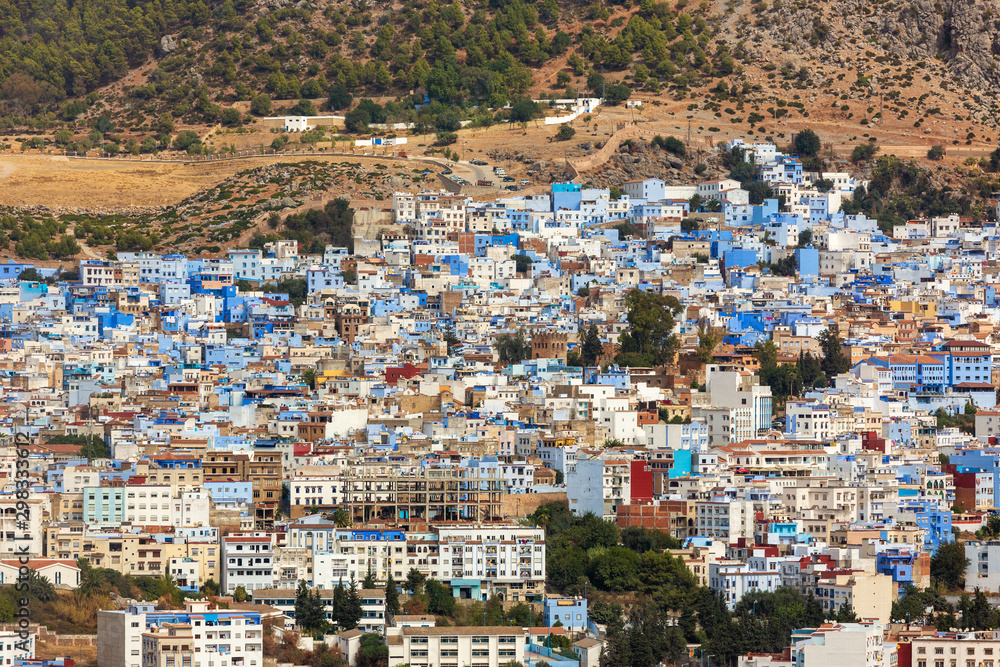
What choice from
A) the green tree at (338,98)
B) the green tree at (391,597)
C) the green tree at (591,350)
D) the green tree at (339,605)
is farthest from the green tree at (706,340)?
the green tree at (338,98)

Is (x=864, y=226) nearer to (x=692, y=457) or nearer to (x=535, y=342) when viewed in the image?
(x=535, y=342)

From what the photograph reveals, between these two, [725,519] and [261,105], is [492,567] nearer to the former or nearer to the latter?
[725,519]

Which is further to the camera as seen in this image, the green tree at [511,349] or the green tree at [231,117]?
the green tree at [231,117]

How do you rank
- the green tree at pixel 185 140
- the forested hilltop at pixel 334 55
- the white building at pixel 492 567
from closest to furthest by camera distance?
the white building at pixel 492 567
the green tree at pixel 185 140
the forested hilltop at pixel 334 55

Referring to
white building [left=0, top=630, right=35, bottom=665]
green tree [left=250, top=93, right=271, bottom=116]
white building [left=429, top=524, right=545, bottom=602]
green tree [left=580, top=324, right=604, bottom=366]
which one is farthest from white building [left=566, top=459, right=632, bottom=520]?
green tree [left=250, top=93, right=271, bottom=116]

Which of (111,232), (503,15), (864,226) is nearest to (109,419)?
(111,232)

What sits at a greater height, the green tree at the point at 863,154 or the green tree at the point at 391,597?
the green tree at the point at 863,154

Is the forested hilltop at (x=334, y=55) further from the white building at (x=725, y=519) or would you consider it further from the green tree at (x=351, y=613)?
the green tree at (x=351, y=613)

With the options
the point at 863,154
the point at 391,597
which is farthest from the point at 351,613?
the point at 863,154
